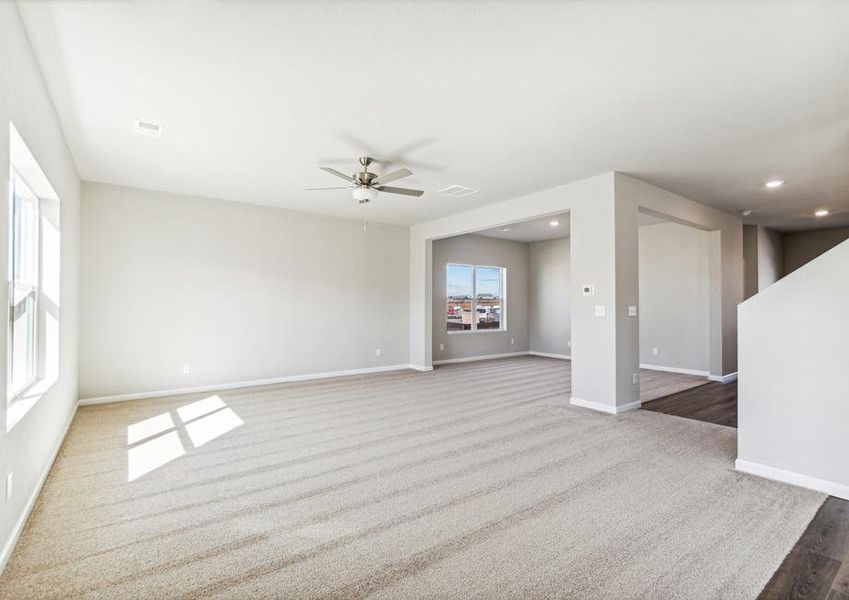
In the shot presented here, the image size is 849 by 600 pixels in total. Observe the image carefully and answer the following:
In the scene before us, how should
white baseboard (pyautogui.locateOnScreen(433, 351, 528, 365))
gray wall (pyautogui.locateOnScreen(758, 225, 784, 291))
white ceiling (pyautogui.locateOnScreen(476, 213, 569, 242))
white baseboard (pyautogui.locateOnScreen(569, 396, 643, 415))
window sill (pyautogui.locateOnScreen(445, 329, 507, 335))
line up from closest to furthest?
white baseboard (pyautogui.locateOnScreen(569, 396, 643, 415))
white ceiling (pyautogui.locateOnScreen(476, 213, 569, 242))
gray wall (pyautogui.locateOnScreen(758, 225, 784, 291))
white baseboard (pyautogui.locateOnScreen(433, 351, 528, 365))
window sill (pyautogui.locateOnScreen(445, 329, 507, 335))

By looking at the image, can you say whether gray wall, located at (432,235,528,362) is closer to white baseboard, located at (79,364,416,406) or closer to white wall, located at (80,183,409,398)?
white wall, located at (80,183,409,398)

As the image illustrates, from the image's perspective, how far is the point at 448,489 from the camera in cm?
271

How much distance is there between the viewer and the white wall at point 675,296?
7.01 meters

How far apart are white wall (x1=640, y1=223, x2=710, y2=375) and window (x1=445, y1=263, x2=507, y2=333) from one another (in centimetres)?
299

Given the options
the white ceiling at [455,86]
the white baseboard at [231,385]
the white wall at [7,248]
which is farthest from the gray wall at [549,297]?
the white wall at [7,248]

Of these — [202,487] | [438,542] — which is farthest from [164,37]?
[438,542]

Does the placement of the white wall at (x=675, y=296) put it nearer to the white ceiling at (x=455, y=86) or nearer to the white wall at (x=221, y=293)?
the white ceiling at (x=455, y=86)

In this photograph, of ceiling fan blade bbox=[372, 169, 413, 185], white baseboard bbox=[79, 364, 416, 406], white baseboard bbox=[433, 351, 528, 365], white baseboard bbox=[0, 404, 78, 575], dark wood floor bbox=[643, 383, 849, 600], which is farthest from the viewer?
white baseboard bbox=[433, 351, 528, 365]

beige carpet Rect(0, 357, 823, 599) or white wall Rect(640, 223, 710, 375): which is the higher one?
white wall Rect(640, 223, 710, 375)

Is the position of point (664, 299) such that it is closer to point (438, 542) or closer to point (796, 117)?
point (796, 117)

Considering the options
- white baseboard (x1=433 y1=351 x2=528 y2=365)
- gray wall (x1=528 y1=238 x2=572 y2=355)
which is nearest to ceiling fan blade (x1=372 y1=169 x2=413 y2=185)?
white baseboard (x1=433 y1=351 x2=528 y2=365)

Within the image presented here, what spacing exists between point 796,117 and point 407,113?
312 cm

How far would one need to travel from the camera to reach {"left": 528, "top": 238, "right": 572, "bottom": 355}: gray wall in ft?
30.1

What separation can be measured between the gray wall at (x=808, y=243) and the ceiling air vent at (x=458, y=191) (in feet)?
26.1
